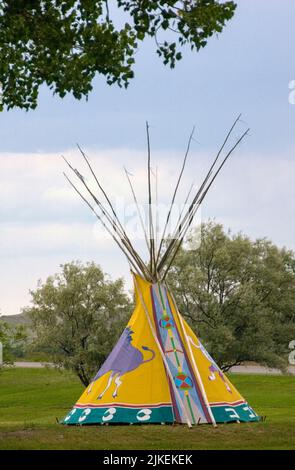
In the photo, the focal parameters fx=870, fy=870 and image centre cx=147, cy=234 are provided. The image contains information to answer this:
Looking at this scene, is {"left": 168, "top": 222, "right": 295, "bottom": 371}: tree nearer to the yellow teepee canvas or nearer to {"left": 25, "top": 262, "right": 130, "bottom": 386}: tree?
{"left": 25, "top": 262, "right": 130, "bottom": 386}: tree

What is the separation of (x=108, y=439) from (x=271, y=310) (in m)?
20.4

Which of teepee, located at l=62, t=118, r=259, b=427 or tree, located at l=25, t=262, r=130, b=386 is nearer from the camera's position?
teepee, located at l=62, t=118, r=259, b=427

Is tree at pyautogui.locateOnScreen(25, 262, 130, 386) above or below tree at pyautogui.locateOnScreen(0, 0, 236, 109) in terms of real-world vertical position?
below

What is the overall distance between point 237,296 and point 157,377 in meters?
17.2

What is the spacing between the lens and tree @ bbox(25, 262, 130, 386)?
102 feet

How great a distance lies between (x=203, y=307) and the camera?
110 feet

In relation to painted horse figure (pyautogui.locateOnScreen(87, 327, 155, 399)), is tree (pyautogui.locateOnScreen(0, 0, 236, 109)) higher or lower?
higher

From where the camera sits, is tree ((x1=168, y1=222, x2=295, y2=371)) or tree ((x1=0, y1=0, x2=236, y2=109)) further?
tree ((x1=168, y1=222, x2=295, y2=371))

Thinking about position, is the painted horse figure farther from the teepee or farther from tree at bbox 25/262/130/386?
tree at bbox 25/262/130/386

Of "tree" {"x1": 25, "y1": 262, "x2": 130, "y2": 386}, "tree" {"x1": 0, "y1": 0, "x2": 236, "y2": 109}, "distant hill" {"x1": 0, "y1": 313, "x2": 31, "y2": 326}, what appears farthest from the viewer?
"distant hill" {"x1": 0, "y1": 313, "x2": 31, "y2": 326}

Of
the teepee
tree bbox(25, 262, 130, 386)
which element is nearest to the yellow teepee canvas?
the teepee

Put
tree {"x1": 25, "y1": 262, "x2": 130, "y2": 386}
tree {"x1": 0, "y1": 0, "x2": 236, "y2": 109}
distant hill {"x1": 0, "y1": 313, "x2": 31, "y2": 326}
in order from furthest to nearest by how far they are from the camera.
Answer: distant hill {"x1": 0, "y1": 313, "x2": 31, "y2": 326}, tree {"x1": 25, "y1": 262, "x2": 130, "y2": 386}, tree {"x1": 0, "y1": 0, "x2": 236, "y2": 109}
